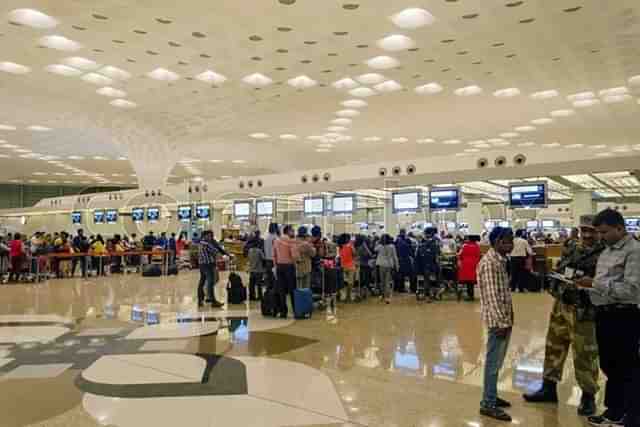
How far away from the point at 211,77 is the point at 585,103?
1119 centimetres

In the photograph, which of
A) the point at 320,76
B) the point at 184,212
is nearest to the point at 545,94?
the point at 320,76

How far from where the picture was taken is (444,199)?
46.3ft

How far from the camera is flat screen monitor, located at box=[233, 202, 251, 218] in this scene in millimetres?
19609

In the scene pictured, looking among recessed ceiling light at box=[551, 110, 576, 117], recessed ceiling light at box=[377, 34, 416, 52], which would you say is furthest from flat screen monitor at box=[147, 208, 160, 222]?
recessed ceiling light at box=[551, 110, 576, 117]

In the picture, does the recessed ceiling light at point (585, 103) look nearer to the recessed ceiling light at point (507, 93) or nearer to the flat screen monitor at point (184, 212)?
the recessed ceiling light at point (507, 93)

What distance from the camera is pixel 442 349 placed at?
6.05 metres

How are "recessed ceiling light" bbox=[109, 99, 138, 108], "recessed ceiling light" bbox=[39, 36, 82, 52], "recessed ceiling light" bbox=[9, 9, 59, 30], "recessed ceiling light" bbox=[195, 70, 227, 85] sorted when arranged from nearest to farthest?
1. "recessed ceiling light" bbox=[9, 9, 59, 30]
2. "recessed ceiling light" bbox=[39, 36, 82, 52]
3. "recessed ceiling light" bbox=[195, 70, 227, 85]
4. "recessed ceiling light" bbox=[109, 99, 138, 108]

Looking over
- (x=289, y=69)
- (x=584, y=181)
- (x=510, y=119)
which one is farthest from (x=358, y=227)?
(x=289, y=69)

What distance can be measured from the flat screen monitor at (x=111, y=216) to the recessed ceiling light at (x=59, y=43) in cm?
1569

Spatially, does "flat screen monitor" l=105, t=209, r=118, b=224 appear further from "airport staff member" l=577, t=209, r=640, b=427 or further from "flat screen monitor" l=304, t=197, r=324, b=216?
"airport staff member" l=577, t=209, r=640, b=427

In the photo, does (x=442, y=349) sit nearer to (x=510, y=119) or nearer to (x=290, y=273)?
(x=290, y=273)

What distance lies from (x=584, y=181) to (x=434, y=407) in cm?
2202

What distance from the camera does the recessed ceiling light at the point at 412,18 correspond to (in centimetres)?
873

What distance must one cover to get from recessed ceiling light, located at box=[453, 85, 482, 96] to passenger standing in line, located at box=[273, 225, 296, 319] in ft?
25.9
